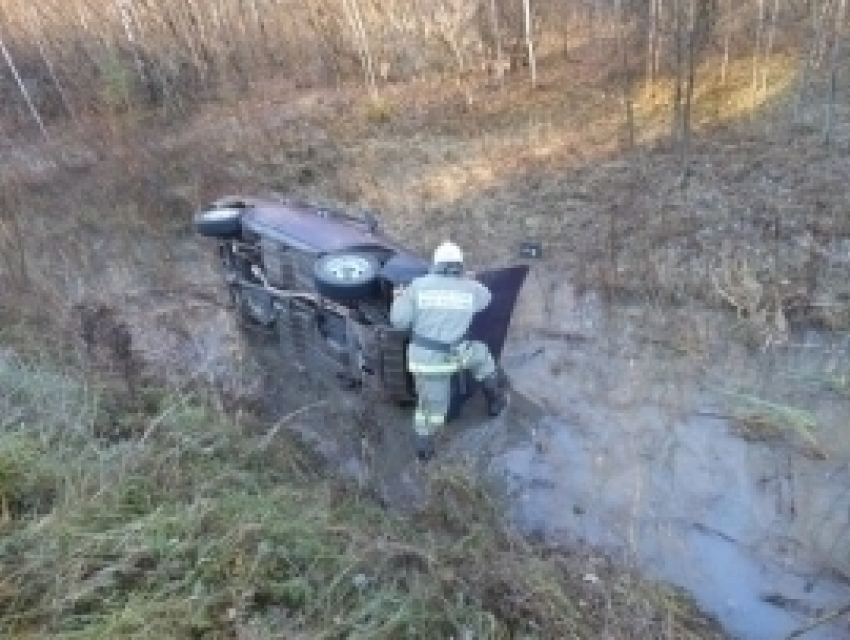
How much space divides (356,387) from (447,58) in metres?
6.89

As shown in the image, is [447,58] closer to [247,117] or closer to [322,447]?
[247,117]

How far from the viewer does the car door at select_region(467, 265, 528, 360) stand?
18.6 feet

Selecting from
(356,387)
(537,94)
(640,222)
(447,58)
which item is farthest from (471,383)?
(447,58)

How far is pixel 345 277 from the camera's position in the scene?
18.3ft

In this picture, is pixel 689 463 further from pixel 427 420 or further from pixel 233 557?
pixel 233 557

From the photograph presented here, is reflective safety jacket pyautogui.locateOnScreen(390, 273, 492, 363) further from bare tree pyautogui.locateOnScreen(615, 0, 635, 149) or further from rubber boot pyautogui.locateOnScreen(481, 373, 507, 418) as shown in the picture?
bare tree pyautogui.locateOnScreen(615, 0, 635, 149)

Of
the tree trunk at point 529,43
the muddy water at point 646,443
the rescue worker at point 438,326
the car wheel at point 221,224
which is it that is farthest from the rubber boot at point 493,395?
the tree trunk at point 529,43

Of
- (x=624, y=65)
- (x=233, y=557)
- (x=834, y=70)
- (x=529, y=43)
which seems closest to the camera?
(x=233, y=557)

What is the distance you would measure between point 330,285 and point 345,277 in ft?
0.37

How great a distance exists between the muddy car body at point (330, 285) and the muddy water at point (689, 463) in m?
0.84

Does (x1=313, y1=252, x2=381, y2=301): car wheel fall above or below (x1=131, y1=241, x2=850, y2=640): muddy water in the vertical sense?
above

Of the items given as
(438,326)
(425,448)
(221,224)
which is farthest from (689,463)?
(221,224)

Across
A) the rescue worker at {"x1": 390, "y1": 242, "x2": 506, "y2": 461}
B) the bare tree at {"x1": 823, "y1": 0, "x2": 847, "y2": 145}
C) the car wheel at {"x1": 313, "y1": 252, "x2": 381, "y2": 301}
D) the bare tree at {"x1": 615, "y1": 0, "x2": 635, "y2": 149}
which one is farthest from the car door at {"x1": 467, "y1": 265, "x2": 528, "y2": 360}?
the bare tree at {"x1": 823, "y1": 0, "x2": 847, "y2": 145}

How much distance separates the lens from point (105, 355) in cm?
573
